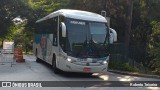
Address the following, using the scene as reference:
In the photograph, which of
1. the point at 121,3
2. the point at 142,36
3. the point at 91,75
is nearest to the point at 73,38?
the point at 91,75

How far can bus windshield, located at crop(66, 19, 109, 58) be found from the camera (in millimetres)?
17188

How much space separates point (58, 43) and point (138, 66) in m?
8.64

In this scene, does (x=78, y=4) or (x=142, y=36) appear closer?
(x=78, y=4)

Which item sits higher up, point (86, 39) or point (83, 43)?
point (86, 39)

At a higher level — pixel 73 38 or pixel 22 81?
pixel 73 38

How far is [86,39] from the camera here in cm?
1734

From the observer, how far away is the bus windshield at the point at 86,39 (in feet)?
56.4

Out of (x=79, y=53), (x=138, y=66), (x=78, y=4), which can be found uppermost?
(x=78, y=4)

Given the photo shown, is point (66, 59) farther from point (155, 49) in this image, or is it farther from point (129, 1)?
point (129, 1)

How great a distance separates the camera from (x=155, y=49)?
21.7m

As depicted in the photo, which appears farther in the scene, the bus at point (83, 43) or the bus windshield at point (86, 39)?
the bus windshield at point (86, 39)

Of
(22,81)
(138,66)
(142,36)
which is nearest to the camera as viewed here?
(22,81)

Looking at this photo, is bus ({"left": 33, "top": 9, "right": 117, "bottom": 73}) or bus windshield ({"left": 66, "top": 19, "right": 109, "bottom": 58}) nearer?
bus ({"left": 33, "top": 9, "right": 117, "bottom": 73})

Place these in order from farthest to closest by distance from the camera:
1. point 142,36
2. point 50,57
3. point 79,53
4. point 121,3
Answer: point 142,36 → point 121,3 → point 50,57 → point 79,53
